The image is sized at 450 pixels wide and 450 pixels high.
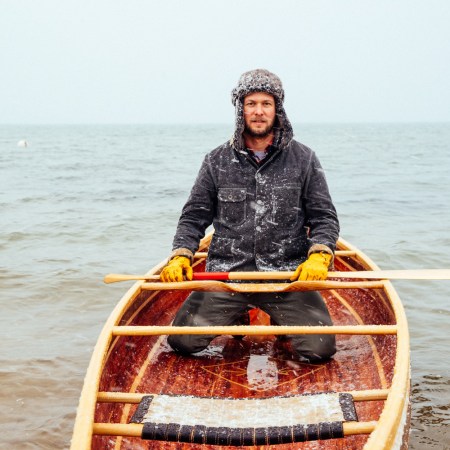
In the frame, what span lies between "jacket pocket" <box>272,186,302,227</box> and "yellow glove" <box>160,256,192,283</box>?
744 mm

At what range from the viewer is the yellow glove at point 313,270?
3824mm

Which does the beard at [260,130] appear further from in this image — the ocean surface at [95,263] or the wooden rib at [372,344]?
the ocean surface at [95,263]

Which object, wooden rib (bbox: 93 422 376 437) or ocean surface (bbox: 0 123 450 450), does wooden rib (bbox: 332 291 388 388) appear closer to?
ocean surface (bbox: 0 123 450 450)

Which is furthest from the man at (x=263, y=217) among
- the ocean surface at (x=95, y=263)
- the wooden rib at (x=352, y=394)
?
the ocean surface at (x=95, y=263)

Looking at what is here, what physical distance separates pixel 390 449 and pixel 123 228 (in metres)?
10.5

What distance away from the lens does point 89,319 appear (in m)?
6.62

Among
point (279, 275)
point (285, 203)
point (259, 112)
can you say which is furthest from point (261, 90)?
point (279, 275)

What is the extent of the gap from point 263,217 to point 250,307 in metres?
0.72

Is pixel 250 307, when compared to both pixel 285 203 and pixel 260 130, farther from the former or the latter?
pixel 260 130

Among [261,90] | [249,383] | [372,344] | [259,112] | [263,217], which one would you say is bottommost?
[249,383]

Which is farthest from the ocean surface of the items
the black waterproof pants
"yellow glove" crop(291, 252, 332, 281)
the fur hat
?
the fur hat

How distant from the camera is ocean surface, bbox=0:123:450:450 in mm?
4605

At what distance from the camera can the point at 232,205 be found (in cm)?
425

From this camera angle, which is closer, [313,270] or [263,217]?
[313,270]
